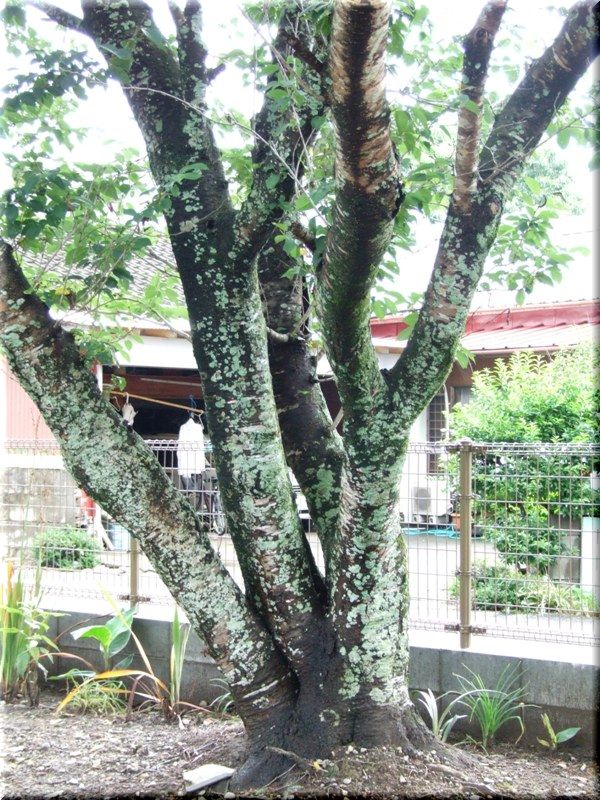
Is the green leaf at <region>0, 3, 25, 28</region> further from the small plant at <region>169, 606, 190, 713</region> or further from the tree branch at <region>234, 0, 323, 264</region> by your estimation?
the small plant at <region>169, 606, 190, 713</region>

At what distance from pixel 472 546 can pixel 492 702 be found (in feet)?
3.41

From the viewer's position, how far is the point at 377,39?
9.55ft

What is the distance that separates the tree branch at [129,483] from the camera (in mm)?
4035

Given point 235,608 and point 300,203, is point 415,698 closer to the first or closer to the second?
point 235,608

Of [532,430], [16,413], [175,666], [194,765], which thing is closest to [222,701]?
[175,666]

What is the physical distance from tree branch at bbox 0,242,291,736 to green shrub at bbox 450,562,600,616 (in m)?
1.94

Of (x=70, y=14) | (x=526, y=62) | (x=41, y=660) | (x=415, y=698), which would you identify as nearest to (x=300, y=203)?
(x=526, y=62)

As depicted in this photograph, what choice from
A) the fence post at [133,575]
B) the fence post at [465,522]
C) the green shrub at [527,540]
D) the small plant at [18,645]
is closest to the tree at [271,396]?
the fence post at [465,522]

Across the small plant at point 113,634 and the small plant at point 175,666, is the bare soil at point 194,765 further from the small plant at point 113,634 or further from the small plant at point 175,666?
the small plant at point 113,634

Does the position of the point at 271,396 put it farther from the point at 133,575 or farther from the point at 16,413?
the point at 16,413

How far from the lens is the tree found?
3.89m

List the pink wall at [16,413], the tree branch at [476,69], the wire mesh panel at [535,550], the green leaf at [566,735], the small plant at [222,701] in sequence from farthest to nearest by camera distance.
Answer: the pink wall at [16,413], the small plant at [222,701], the wire mesh panel at [535,550], the green leaf at [566,735], the tree branch at [476,69]

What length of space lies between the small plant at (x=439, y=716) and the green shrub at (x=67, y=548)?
3119 millimetres

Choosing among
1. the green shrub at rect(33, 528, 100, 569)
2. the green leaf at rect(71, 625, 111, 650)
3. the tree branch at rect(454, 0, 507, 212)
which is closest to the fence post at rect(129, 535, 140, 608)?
the green shrub at rect(33, 528, 100, 569)
